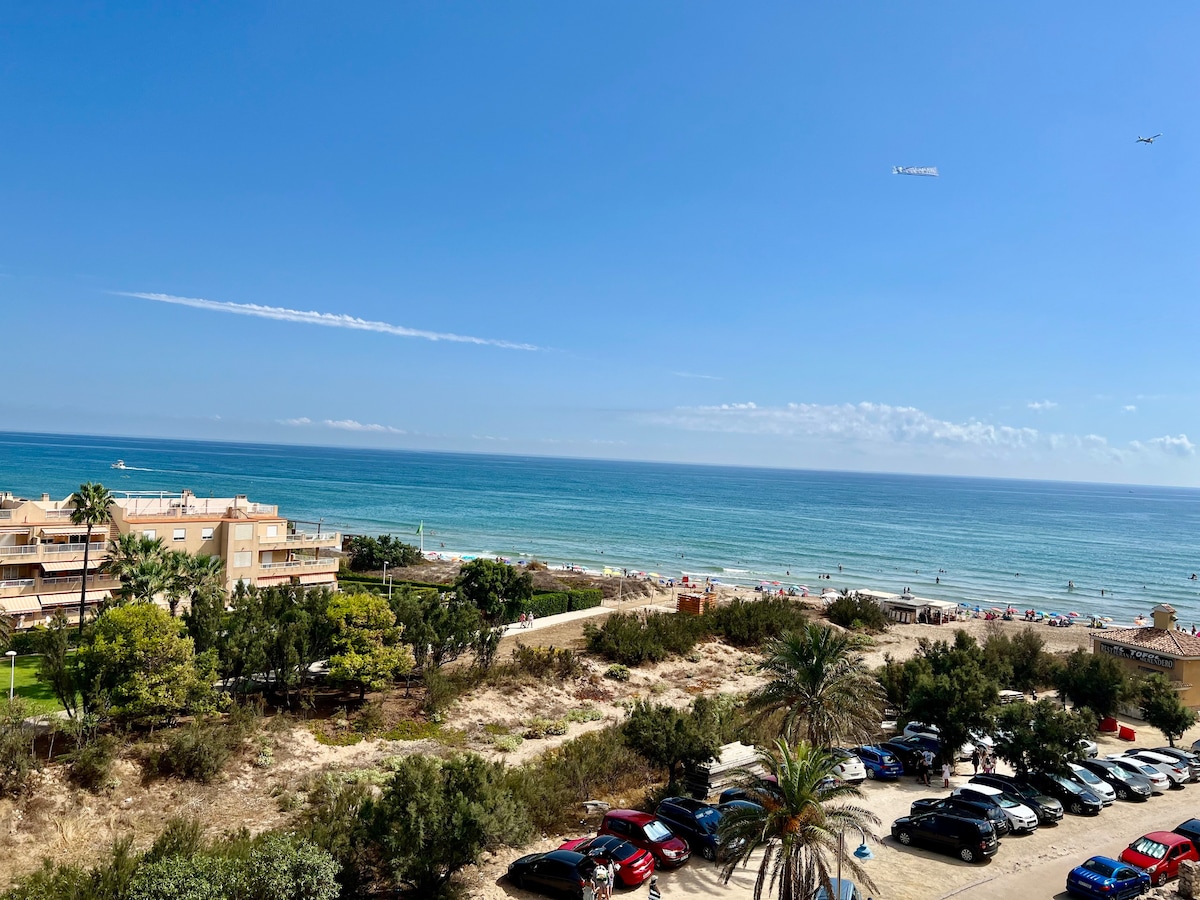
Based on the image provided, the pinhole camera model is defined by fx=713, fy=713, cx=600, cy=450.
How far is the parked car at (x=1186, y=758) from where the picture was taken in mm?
27344

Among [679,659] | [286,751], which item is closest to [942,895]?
[286,751]

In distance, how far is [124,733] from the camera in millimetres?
24281

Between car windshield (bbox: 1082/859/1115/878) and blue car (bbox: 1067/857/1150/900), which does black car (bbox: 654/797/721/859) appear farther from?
car windshield (bbox: 1082/859/1115/878)

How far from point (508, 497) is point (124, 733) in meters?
147

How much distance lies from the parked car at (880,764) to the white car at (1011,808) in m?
4.18

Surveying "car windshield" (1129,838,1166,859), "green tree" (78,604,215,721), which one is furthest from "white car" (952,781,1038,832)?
"green tree" (78,604,215,721)

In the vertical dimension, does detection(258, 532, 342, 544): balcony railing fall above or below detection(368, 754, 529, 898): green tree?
above

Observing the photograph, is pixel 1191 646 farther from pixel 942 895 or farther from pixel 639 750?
pixel 639 750

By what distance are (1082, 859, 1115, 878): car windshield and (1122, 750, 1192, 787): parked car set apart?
1200 cm

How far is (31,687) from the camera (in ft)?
94.2

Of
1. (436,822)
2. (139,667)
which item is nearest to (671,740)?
(436,822)

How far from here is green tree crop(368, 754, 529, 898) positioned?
1630 cm

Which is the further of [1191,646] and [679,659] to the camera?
[679,659]

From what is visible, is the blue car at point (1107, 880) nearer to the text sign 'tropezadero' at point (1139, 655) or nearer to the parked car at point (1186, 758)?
the parked car at point (1186, 758)
